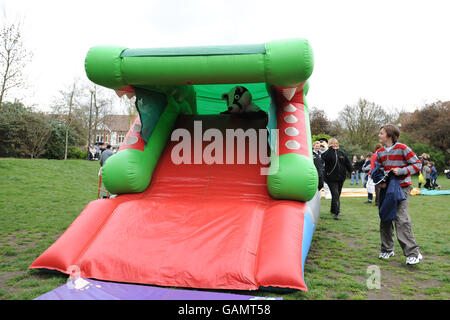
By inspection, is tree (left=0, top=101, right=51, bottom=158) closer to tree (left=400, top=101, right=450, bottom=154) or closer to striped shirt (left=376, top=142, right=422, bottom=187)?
striped shirt (left=376, top=142, right=422, bottom=187)

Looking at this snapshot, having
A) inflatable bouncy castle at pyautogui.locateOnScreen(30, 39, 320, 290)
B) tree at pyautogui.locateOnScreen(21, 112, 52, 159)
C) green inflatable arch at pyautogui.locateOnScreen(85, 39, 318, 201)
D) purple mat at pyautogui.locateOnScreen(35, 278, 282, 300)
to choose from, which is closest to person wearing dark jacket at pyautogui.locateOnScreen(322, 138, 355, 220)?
inflatable bouncy castle at pyautogui.locateOnScreen(30, 39, 320, 290)

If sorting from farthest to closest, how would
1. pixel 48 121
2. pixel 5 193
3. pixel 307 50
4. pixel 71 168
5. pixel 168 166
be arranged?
pixel 48 121, pixel 71 168, pixel 5 193, pixel 168 166, pixel 307 50

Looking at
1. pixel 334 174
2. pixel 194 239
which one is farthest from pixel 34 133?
pixel 194 239

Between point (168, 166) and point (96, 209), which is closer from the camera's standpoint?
point (96, 209)

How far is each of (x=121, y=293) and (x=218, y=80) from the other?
219 cm

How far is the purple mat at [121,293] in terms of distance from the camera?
250 centimetres

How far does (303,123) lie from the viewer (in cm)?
422

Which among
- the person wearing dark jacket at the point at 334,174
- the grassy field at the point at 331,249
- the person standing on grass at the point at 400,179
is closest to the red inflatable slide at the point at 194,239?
the grassy field at the point at 331,249

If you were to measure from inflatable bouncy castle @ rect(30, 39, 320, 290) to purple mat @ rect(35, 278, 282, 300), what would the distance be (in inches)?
5.0

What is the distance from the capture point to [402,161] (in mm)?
3641
